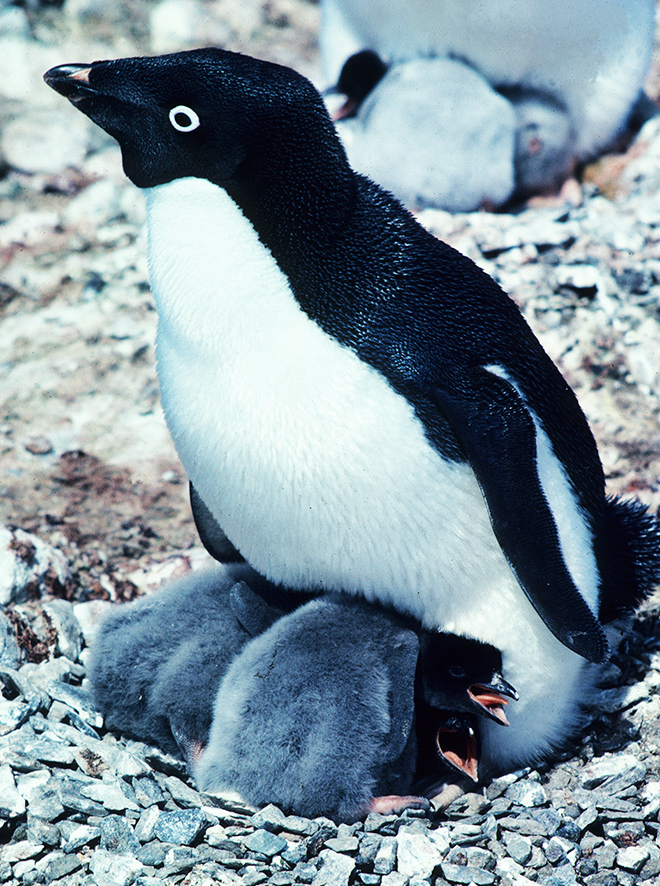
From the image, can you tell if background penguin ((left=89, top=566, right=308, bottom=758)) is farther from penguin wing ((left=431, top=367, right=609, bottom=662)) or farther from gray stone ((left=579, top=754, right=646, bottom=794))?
gray stone ((left=579, top=754, right=646, bottom=794))

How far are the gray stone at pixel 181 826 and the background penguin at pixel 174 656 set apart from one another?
0.18 metres

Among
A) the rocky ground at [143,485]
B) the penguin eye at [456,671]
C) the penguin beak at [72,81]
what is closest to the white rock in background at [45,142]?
A: the rocky ground at [143,485]

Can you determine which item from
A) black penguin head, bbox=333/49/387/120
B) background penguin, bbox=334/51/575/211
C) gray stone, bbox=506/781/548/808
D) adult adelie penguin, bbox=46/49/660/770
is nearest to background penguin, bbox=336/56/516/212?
background penguin, bbox=334/51/575/211

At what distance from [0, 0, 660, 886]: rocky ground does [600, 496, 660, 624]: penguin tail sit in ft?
0.48

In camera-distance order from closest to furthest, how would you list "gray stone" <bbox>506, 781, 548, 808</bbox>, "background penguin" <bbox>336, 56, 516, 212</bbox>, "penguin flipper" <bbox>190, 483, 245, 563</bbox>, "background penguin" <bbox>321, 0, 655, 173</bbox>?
1. "gray stone" <bbox>506, 781, 548, 808</bbox>
2. "penguin flipper" <bbox>190, 483, 245, 563</bbox>
3. "background penguin" <bbox>336, 56, 516, 212</bbox>
4. "background penguin" <bbox>321, 0, 655, 173</bbox>

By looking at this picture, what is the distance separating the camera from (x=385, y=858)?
1405mm

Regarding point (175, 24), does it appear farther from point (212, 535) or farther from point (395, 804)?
point (395, 804)

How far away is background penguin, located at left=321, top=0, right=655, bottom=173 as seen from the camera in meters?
3.18

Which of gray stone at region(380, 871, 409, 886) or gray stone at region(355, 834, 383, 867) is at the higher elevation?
gray stone at region(380, 871, 409, 886)

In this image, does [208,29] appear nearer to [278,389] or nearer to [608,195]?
[608,195]

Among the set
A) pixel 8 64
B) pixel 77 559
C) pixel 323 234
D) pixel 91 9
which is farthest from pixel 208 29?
pixel 323 234

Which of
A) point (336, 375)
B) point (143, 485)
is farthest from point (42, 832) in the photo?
point (143, 485)

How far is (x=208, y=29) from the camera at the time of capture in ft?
15.4

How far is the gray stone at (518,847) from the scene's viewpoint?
142cm
